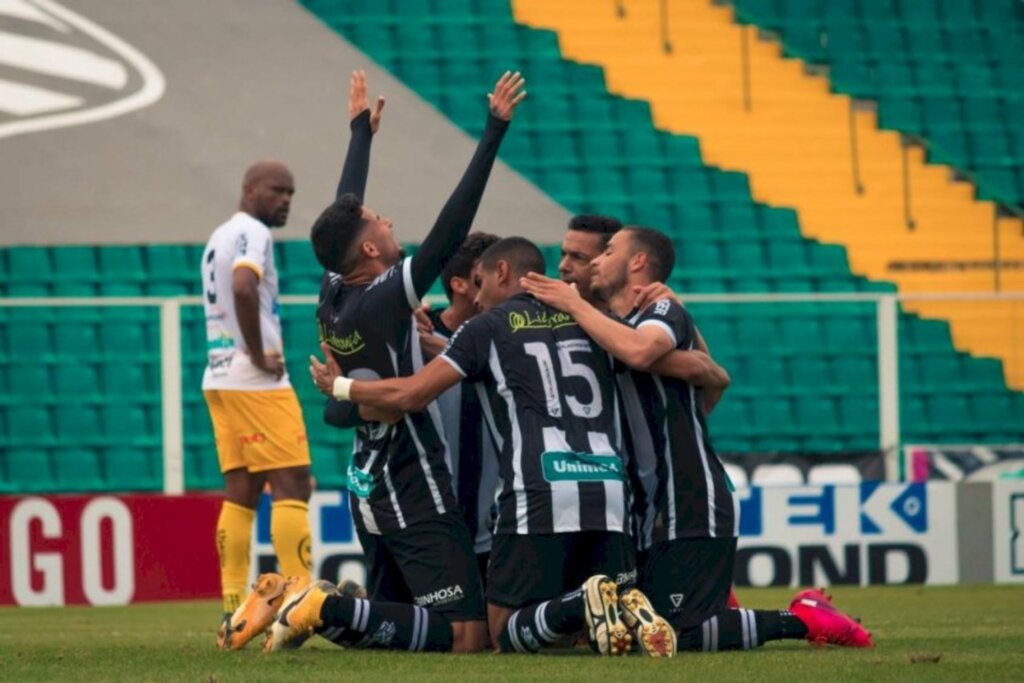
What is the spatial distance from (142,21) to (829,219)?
5409 mm

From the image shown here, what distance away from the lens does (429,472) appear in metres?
6.12

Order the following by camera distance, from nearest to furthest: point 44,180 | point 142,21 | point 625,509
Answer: point 625,509 < point 44,180 < point 142,21

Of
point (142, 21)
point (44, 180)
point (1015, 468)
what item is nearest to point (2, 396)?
point (44, 180)

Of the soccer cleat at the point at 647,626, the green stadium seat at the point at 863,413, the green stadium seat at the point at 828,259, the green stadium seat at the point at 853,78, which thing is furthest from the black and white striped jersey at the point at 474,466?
the green stadium seat at the point at 853,78

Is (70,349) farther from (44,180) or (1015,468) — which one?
(1015,468)

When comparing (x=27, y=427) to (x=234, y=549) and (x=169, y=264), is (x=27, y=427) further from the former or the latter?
(x=234, y=549)

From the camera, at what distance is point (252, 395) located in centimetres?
823

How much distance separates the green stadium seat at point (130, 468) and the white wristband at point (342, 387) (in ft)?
18.3

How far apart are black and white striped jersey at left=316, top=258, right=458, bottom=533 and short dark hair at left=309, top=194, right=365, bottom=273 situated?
129mm

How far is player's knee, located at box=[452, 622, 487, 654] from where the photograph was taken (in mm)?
6055

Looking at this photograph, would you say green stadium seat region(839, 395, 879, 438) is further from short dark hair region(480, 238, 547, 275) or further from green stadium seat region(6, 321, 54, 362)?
short dark hair region(480, 238, 547, 275)

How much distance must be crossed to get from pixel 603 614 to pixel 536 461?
56 cm

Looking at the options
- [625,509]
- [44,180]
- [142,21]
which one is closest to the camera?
[625,509]

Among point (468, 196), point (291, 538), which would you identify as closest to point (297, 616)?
point (468, 196)
